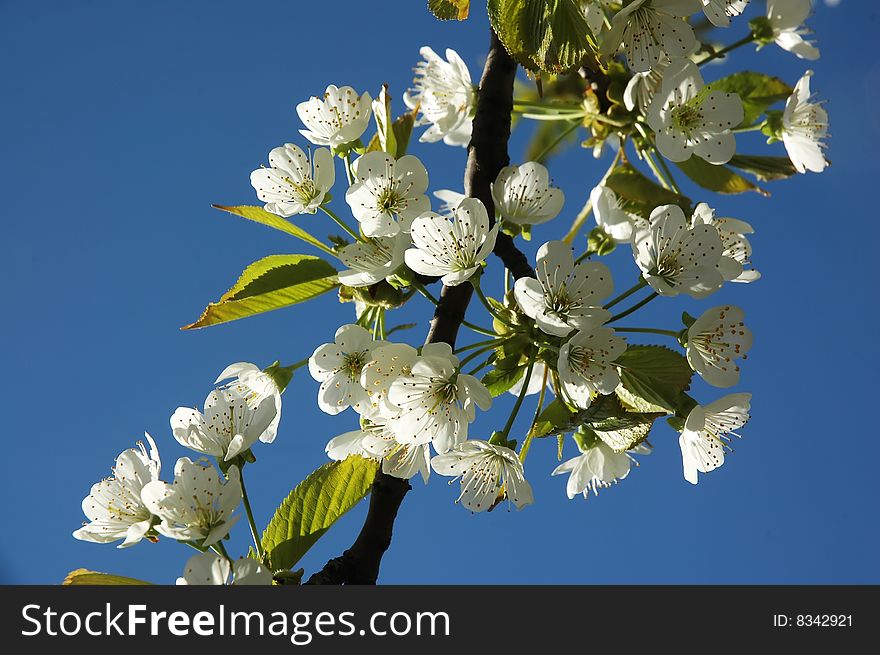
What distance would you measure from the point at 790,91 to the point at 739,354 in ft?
2.25

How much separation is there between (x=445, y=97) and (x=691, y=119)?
0.46 metres

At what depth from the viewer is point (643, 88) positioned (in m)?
1.42

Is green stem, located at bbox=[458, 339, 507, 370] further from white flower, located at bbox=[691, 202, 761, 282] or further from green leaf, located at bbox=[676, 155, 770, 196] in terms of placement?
green leaf, located at bbox=[676, 155, 770, 196]

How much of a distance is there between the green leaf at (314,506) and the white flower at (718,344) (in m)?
0.46

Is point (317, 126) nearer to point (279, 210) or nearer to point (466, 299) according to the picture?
point (279, 210)

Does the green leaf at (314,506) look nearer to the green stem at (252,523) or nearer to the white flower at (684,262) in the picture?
the green stem at (252,523)

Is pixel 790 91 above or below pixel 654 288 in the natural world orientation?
above

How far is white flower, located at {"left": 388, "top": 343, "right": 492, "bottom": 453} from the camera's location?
1.03 m

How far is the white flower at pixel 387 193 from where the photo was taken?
1.07m

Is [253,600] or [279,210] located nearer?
[253,600]

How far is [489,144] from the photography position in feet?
3.94

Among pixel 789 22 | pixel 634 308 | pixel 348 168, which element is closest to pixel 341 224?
pixel 348 168

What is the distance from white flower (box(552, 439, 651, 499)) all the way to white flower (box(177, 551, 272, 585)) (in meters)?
0.59

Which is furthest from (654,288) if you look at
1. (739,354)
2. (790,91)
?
(790,91)
